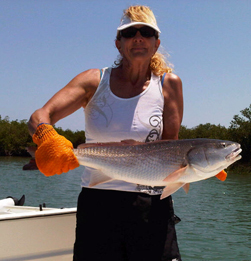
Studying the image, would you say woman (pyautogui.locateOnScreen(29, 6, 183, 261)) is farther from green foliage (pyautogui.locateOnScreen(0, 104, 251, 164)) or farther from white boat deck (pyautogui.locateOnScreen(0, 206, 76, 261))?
green foliage (pyautogui.locateOnScreen(0, 104, 251, 164))

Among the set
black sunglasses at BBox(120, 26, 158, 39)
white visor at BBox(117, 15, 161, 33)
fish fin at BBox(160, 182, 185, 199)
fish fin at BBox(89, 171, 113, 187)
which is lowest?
fish fin at BBox(160, 182, 185, 199)

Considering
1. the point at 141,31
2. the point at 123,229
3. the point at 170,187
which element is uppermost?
the point at 141,31

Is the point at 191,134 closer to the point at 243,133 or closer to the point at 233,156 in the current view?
the point at 243,133

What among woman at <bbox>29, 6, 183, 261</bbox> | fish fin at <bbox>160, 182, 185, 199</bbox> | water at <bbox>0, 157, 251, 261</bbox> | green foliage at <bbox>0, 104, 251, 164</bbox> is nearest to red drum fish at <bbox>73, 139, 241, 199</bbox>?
fish fin at <bbox>160, 182, 185, 199</bbox>

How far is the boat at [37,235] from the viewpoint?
14.1 feet

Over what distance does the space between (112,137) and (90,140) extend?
0.61 feet

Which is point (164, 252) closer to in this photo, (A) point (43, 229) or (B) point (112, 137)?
(B) point (112, 137)

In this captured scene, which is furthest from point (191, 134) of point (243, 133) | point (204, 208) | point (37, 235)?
point (37, 235)

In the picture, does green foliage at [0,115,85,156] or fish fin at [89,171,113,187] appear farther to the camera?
green foliage at [0,115,85,156]

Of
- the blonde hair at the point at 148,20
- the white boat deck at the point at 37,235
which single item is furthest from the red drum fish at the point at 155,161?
the white boat deck at the point at 37,235

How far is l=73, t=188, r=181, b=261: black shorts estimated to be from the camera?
2375mm

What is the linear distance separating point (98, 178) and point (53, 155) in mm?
335

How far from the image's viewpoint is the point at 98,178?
2.29 m

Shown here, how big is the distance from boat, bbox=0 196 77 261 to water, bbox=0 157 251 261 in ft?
20.5
